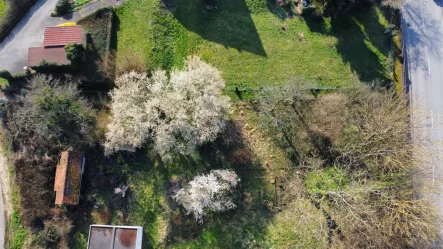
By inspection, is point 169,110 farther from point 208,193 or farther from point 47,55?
point 47,55

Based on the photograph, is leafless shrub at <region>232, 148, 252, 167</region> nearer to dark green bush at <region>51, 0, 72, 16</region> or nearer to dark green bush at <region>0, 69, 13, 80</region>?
dark green bush at <region>0, 69, 13, 80</region>

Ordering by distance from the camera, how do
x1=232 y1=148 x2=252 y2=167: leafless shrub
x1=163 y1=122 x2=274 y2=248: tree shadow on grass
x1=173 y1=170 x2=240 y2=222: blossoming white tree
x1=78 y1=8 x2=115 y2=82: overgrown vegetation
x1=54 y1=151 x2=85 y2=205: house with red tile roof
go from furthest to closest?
1. x1=78 y1=8 x2=115 y2=82: overgrown vegetation
2. x1=232 y1=148 x2=252 y2=167: leafless shrub
3. x1=163 y1=122 x2=274 y2=248: tree shadow on grass
4. x1=54 y1=151 x2=85 y2=205: house with red tile roof
5. x1=173 y1=170 x2=240 y2=222: blossoming white tree

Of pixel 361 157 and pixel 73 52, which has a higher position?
pixel 73 52

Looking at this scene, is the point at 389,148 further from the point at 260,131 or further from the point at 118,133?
the point at 118,133

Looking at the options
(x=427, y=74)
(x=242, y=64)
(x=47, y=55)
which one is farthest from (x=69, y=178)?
(x=427, y=74)

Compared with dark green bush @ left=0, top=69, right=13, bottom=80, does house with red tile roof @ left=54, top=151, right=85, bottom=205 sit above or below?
below

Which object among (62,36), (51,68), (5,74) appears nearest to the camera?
(5,74)

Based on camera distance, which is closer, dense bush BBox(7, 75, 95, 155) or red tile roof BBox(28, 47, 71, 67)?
dense bush BBox(7, 75, 95, 155)

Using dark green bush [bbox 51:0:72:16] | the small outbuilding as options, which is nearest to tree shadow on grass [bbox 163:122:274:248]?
the small outbuilding

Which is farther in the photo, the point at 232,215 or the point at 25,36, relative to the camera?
the point at 25,36
